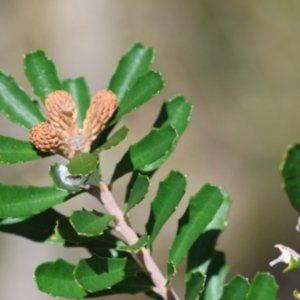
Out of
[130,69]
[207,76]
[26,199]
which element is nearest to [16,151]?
[26,199]

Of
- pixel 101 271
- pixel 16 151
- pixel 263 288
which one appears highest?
pixel 16 151

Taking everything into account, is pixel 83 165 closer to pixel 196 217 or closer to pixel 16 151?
pixel 16 151

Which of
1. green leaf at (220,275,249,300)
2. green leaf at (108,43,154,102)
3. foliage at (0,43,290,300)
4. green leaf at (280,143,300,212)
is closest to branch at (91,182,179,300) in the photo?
foliage at (0,43,290,300)

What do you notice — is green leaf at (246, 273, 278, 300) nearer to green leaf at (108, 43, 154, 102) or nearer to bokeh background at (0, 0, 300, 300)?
green leaf at (108, 43, 154, 102)

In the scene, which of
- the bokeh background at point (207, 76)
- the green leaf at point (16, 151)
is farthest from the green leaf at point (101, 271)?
the bokeh background at point (207, 76)

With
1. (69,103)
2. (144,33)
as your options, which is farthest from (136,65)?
(144,33)
